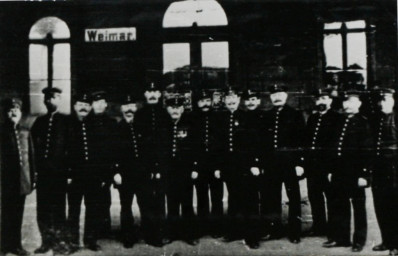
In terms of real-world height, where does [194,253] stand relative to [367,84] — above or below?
below

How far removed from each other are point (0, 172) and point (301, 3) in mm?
3069

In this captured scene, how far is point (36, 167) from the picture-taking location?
352cm

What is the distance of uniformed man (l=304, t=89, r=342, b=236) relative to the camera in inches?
136

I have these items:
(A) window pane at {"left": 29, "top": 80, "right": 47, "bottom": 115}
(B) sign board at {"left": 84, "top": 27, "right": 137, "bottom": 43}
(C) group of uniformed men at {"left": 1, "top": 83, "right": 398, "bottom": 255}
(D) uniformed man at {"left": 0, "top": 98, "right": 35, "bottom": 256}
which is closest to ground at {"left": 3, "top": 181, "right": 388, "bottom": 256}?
(C) group of uniformed men at {"left": 1, "top": 83, "right": 398, "bottom": 255}

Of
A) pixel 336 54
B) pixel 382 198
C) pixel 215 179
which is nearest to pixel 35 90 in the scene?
pixel 215 179

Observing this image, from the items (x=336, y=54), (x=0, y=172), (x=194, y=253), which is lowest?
(x=194, y=253)

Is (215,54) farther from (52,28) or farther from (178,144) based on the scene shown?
(52,28)

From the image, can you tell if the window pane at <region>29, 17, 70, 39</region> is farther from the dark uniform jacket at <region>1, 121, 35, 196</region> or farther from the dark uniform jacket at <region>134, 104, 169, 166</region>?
the dark uniform jacket at <region>134, 104, 169, 166</region>

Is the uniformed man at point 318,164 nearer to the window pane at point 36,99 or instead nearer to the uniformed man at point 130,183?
the uniformed man at point 130,183

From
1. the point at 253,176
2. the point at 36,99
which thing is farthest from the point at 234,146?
the point at 36,99

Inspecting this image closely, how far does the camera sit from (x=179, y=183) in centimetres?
347

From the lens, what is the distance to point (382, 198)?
346cm

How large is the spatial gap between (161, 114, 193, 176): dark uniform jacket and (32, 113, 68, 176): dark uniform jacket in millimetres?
894

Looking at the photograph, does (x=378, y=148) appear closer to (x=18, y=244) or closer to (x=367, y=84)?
(x=367, y=84)
